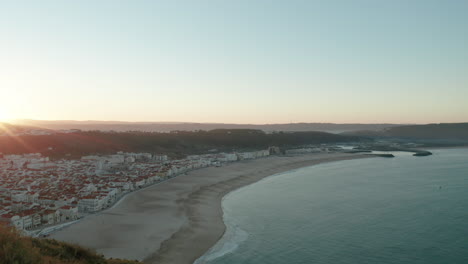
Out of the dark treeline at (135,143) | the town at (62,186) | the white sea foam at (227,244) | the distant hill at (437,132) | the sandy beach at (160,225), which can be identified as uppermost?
the distant hill at (437,132)

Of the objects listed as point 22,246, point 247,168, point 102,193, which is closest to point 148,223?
point 102,193

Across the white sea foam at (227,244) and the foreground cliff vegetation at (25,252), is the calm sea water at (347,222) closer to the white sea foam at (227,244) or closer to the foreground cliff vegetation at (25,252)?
the white sea foam at (227,244)

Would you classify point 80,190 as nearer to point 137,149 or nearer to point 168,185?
point 168,185

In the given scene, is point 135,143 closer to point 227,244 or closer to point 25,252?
point 227,244

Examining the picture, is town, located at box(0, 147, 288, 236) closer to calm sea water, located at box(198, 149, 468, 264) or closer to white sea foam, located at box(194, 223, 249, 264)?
white sea foam, located at box(194, 223, 249, 264)

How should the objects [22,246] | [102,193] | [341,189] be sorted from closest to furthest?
[22,246] < [102,193] < [341,189]

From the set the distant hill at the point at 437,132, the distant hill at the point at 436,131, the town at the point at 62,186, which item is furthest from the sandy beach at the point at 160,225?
the distant hill at the point at 436,131

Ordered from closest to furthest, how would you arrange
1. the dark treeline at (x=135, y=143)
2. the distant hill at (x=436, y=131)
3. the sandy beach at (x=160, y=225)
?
the sandy beach at (x=160, y=225) → the dark treeline at (x=135, y=143) → the distant hill at (x=436, y=131)
